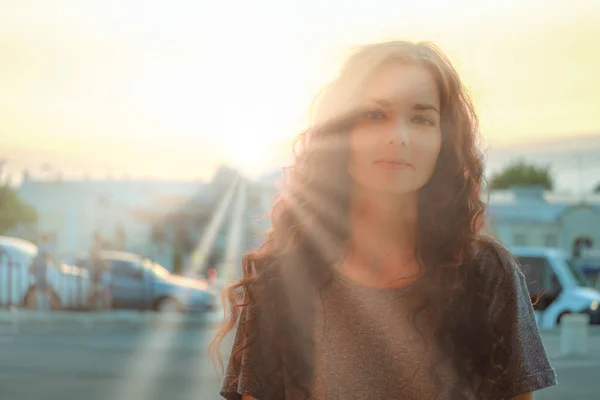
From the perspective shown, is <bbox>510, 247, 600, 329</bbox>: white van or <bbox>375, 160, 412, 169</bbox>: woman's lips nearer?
<bbox>375, 160, 412, 169</bbox>: woman's lips

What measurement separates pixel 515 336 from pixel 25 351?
1674 cm

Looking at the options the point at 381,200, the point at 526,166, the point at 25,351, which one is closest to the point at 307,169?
the point at 381,200

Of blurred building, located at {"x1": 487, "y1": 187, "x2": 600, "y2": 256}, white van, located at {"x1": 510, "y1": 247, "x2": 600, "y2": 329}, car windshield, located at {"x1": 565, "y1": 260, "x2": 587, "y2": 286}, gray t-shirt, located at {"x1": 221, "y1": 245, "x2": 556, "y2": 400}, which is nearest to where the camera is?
gray t-shirt, located at {"x1": 221, "y1": 245, "x2": 556, "y2": 400}

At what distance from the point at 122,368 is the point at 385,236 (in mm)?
13698

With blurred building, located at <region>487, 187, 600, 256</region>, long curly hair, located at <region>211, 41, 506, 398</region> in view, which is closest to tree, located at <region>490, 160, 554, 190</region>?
blurred building, located at <region>487, 187, 600, 256</region>

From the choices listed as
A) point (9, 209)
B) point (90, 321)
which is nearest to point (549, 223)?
point (9, 209)

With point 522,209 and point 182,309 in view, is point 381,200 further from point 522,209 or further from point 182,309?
point 522,209

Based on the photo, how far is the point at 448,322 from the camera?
2.56 m

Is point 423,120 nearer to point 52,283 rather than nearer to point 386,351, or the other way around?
point 386,351

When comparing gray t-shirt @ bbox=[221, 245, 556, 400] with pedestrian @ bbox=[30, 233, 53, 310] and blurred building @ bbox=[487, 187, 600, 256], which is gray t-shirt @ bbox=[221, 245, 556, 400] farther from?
blurred building @ bbox=[487, 187, 600, 256]

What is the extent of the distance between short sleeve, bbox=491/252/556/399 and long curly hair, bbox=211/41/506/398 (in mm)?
22

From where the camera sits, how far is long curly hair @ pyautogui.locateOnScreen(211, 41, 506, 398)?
256 cm

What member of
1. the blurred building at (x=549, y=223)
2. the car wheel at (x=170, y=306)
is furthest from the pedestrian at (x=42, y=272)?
the blurred building at (x=549, y=223)

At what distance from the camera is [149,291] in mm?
28594
